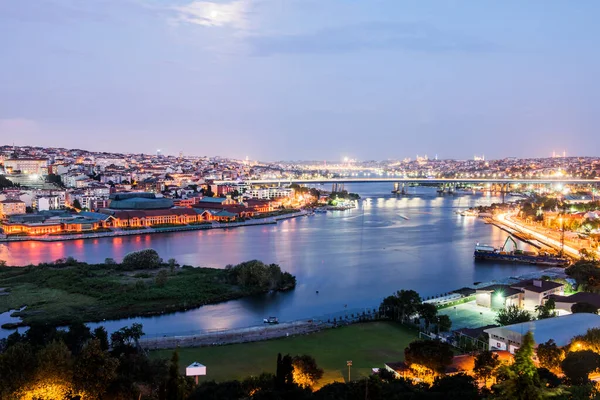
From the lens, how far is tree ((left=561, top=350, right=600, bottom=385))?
9.98ft

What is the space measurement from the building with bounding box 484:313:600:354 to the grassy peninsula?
2.89m

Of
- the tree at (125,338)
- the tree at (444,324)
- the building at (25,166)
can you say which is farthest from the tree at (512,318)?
the building at (25,166)

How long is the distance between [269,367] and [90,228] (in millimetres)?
9212

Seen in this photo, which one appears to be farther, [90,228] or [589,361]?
[90,228]

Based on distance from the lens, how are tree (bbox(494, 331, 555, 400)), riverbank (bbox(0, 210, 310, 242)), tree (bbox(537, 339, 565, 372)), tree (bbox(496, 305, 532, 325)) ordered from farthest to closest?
1. riverbank (bbox(0, 210, 310, 242))
2. tree (bbox(496, 305, 532, 325))
3. tree (bbox(537, 339, 565, 372))
4. tree (bbox(494, 331, 555, 400))

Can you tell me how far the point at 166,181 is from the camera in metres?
20.3

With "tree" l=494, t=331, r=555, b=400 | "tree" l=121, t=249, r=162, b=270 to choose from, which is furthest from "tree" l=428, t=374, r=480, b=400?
"tree" l=121, t=249, r=162, b=270

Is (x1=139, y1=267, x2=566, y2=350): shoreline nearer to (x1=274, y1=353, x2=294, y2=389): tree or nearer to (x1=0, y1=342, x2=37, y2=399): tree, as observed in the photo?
(x1=0, y1=342, x2=37, y2=399): tree

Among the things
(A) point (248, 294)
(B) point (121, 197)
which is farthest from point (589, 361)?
(B) point (121, 197)

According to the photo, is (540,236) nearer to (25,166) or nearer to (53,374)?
(53,374)

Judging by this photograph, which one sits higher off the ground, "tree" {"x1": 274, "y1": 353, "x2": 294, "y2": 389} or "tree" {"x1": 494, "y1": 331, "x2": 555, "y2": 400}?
"tree" {"x1": 494, "y1": 331, "x2": 555, "y2": 400}

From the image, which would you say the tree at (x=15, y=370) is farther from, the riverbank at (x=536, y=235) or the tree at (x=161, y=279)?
the riverbank at (x=536, y=235)

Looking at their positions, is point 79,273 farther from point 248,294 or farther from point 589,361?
point 589,361

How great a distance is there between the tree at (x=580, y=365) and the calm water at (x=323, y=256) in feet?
8.62
